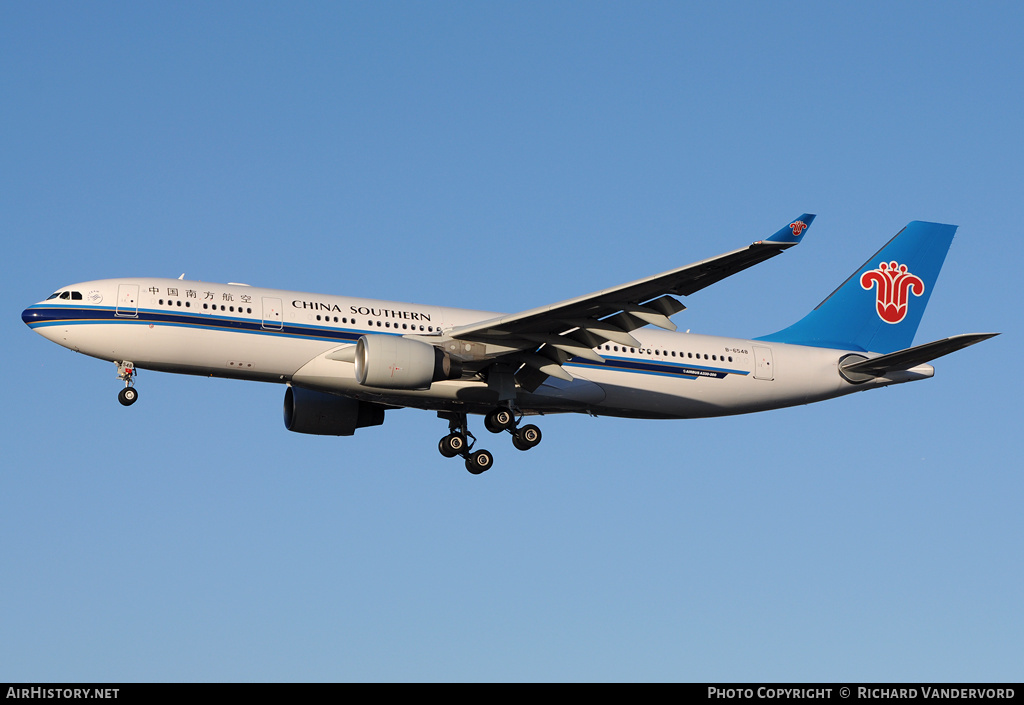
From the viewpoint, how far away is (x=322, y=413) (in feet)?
116

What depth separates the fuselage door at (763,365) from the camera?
118ft

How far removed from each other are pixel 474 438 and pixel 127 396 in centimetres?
983

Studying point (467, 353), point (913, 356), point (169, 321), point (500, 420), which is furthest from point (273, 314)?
point (913, 356)

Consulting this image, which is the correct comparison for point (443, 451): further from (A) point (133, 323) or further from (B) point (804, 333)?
(B) point (804, 333)

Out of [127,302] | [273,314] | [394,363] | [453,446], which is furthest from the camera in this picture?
[453,446]

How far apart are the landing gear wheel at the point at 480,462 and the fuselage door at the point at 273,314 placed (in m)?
7.22

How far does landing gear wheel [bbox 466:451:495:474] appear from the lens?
34.9m

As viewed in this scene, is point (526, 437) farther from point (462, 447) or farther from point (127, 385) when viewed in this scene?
point (127, 385)

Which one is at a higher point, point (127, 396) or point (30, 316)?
A: point (30, 316)

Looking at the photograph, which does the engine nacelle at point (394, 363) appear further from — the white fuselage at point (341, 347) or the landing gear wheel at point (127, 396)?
the landing gear wheel at point (127, 396)
